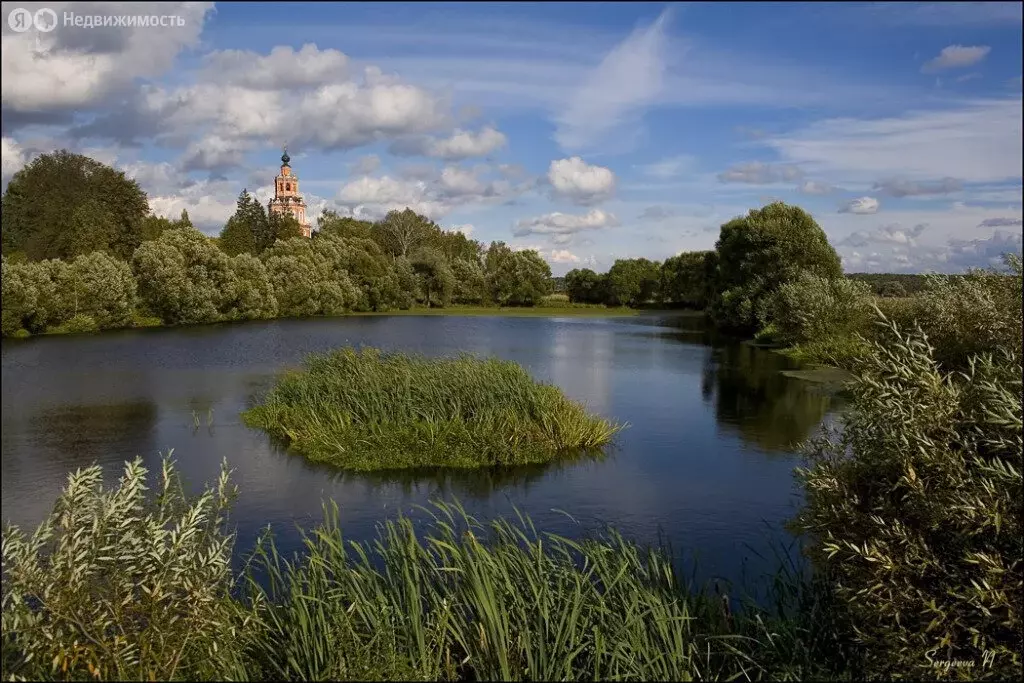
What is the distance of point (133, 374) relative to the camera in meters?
28.6

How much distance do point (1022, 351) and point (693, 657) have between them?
3.70m

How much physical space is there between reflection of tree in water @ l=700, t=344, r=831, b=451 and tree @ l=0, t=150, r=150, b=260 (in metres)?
43.2

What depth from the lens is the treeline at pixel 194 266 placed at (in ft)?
149

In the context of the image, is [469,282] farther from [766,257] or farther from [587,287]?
[766,257]

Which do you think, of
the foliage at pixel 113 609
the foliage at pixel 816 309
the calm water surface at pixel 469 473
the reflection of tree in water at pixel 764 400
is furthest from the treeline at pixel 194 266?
the foliage at pixel 113 609

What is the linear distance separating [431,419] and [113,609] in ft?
39.0

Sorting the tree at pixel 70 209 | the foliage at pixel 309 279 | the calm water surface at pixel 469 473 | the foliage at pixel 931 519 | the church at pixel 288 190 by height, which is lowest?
the calm water surface at pixel 469 473

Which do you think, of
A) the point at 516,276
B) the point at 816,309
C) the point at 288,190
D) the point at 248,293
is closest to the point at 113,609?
the point at 816,309

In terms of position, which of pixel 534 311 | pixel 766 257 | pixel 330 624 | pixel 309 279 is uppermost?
pixel 766 257

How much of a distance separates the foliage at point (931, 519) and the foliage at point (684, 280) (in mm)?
71917

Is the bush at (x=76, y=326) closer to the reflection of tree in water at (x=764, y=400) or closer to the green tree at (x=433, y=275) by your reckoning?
the reflection of tree in water at (x=764, y=400)

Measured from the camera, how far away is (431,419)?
17469mm

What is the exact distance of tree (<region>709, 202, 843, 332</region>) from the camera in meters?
46.9

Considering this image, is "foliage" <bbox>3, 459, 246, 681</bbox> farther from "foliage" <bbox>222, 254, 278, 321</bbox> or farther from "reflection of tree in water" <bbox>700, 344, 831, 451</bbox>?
"foliage" <bbox>222, 254, 278, 321</bbox>
